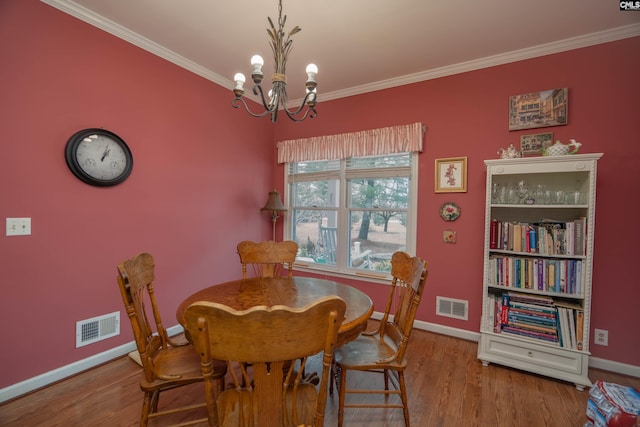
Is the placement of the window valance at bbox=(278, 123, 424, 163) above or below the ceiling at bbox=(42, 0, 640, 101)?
below

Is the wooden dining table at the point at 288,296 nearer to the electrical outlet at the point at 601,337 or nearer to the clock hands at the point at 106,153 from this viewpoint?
the clock hands at the point at 106,153

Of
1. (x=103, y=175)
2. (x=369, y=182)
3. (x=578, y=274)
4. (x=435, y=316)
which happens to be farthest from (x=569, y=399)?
(x=103, y=175)

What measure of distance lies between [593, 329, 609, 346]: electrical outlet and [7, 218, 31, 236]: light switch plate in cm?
452

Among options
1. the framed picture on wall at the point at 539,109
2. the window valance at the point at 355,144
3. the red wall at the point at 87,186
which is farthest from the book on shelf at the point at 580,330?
the red wall at the point at 87,186

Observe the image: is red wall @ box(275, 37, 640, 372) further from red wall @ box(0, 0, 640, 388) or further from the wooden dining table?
the wooden dining table

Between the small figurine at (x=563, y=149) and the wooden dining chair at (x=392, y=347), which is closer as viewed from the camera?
the wooden dining chair at (x=392, y=347)

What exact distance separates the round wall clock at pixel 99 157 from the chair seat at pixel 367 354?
2288mm

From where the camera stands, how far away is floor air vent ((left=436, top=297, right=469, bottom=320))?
2.79 meters

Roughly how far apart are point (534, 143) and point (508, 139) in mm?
209

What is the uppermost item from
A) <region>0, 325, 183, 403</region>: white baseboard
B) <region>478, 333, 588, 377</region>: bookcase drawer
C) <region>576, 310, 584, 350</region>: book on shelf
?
<region>576, 310, 584, 350</region>: book on shelf

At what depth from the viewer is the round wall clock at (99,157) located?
2078 mm

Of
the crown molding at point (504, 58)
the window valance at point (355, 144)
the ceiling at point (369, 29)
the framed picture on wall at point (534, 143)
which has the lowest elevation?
the framed picture on wall at point (534, 143)

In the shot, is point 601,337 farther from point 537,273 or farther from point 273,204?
point 273,204

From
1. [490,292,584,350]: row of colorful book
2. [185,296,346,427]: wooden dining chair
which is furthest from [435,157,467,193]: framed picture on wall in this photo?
[185,296,346,427]: wooden dining chair
